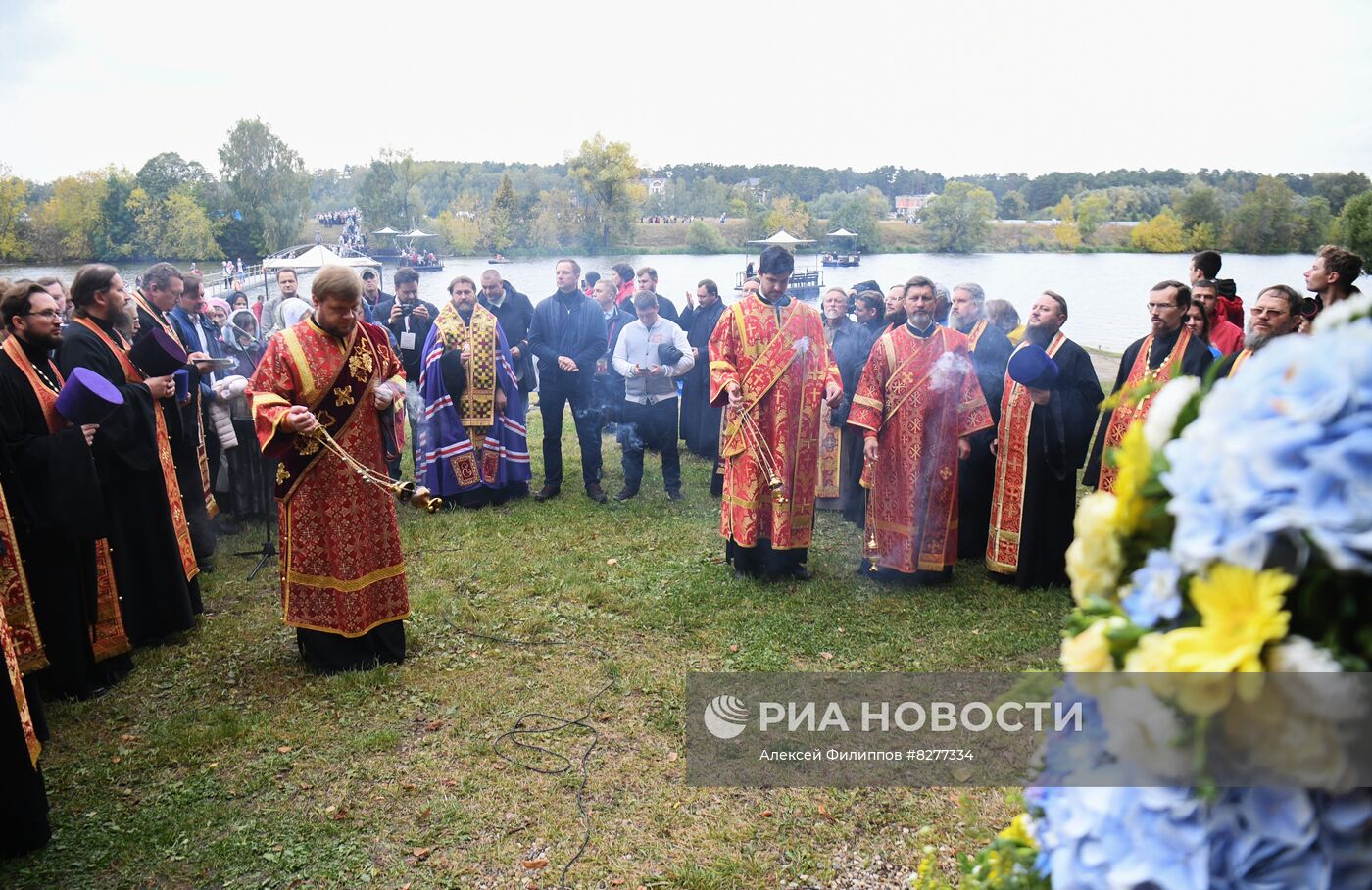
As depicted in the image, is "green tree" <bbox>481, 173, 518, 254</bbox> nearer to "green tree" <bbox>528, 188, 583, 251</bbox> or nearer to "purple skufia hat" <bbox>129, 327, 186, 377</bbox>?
"green tree" <bbox>528, 188, 583, 251</bbox>

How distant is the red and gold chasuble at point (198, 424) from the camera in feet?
21.1

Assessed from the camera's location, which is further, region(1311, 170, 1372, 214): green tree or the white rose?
region(1311, 170, 1372, 214): green tree

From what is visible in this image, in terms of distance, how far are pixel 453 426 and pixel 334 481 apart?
3855 millimetres

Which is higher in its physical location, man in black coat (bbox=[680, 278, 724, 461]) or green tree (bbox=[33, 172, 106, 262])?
green tree (bbox=[33, 172, 106, 262])

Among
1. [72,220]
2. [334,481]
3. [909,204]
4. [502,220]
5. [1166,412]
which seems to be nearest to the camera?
[1166,412]

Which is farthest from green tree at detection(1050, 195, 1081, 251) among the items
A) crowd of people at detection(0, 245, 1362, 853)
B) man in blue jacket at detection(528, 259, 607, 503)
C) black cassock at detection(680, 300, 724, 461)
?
man in blue jacket at detection(528, 259, 607, 503)

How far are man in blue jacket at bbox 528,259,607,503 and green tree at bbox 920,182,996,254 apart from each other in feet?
43.6

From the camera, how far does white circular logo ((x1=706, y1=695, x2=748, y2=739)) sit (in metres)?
4.66

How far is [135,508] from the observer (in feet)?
18.4

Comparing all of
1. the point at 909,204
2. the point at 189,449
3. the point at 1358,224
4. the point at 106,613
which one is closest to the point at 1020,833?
the point at 106,613

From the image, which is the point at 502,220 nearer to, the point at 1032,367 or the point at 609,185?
the point at 609,185

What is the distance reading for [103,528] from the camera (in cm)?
486

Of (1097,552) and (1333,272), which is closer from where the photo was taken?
(1097,552)

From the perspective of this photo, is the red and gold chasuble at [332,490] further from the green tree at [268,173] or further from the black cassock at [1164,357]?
the green tree at [268,173]
